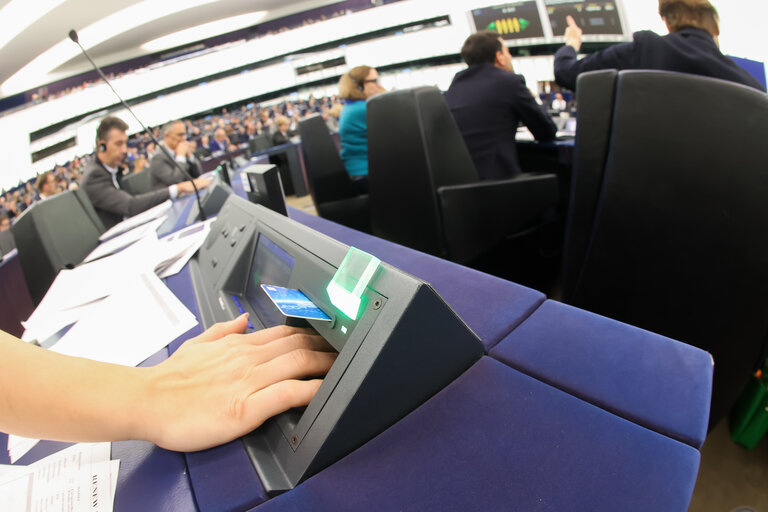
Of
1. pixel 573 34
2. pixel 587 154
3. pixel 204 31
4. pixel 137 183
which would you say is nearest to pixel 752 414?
pixel 587 154

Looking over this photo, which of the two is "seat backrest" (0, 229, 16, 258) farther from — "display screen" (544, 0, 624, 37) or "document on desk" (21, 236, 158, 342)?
"display screen" (544, 0, 624, 37)

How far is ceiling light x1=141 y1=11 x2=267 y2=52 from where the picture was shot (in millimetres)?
11789

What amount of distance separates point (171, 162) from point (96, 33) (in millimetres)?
8282

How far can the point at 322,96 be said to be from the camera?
41.0 ft

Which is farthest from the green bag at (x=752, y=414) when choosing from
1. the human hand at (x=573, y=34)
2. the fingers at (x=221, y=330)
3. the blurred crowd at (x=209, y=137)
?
the blurred crowd at (x=209, y=137)

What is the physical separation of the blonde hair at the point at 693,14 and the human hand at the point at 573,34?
95cm

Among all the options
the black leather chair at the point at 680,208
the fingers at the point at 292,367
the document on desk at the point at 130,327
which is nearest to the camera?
the fingers at the point at 292,367

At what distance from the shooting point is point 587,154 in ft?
3.74

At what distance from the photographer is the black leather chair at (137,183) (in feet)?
11.2

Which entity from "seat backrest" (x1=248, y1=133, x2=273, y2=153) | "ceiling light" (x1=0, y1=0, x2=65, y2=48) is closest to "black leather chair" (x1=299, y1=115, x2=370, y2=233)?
"seat backrest" (x1=248, y1=133, x2=273, y2=153)

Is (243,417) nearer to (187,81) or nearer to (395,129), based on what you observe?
(395,129)

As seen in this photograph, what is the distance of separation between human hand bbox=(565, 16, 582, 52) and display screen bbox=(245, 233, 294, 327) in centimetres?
243

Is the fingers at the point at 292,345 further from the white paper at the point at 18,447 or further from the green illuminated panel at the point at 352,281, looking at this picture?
the white paper at the point at 18,447

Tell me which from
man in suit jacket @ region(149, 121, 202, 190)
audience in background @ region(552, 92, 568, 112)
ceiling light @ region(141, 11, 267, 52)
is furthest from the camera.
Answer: ceiling light @ region(141, 11, 267, 52)
